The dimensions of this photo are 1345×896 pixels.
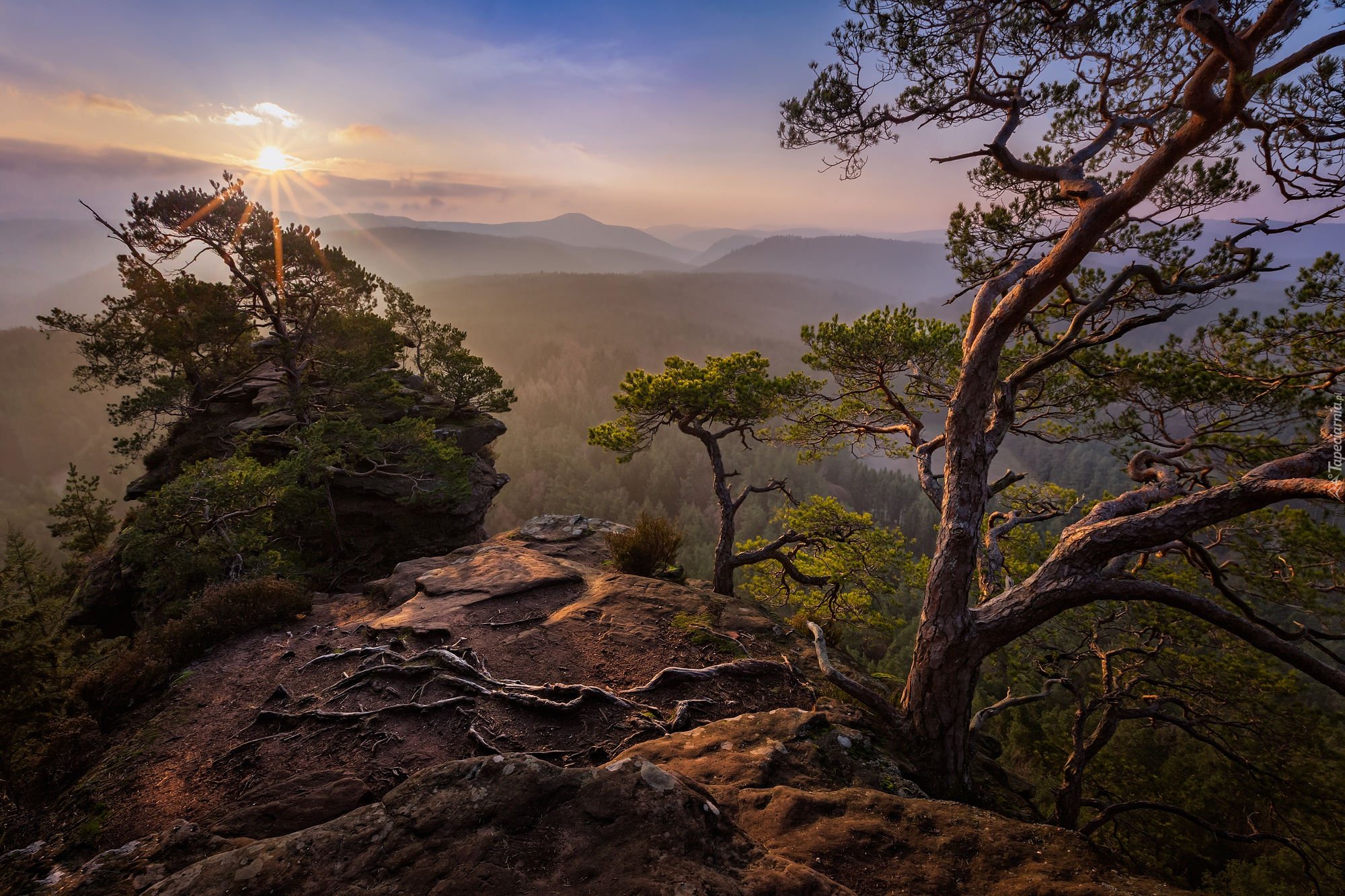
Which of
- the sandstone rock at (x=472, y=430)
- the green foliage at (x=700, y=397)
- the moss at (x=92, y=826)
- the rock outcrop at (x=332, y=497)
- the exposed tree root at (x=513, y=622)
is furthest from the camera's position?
the sandstone rock at (x=472, y=430)

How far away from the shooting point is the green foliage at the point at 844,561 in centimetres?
1092

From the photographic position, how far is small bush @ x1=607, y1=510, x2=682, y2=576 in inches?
457

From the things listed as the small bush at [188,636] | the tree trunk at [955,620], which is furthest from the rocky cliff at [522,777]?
the tree trunk at [955,620]

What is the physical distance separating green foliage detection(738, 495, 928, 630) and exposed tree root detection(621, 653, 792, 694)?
420 cm

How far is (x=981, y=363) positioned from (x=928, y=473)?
2036mm

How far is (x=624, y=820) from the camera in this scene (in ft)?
9.66

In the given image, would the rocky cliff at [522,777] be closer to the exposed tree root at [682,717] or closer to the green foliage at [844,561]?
the exposed tree root at [682,717]

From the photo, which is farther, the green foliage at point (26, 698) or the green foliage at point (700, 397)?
the green foliage at point (700, 397)

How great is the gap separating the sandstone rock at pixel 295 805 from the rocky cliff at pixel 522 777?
19 mm

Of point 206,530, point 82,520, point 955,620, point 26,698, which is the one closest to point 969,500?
point 955,620

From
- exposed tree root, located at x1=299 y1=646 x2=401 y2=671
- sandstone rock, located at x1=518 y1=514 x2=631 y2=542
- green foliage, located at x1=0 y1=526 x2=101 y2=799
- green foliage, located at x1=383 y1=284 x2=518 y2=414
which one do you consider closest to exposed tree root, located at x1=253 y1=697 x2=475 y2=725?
exposed tree root, located at x1=299 y1=646 x2=401 y2=671

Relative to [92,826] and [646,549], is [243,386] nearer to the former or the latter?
[646,549]

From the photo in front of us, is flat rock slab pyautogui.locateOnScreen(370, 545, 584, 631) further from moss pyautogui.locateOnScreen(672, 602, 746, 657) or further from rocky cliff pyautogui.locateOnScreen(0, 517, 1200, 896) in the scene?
moss pyautogui.locateOnScreen(672, 602, 746, 657)

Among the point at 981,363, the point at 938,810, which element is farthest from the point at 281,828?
the point at 981,363
